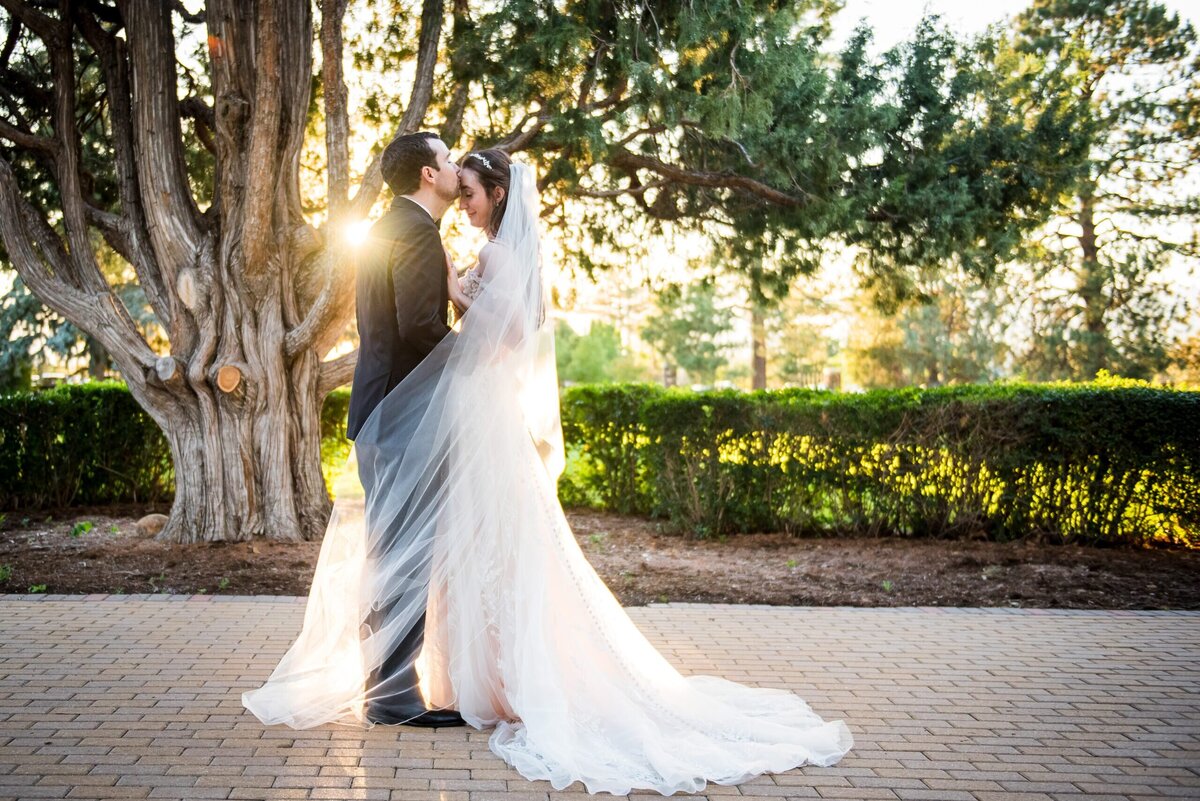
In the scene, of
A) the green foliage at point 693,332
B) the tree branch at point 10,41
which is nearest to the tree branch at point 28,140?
the tree branch at point 10,41

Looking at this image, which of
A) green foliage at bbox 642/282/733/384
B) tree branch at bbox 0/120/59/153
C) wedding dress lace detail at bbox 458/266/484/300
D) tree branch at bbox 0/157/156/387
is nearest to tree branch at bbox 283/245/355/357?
tree branch at bbox 0/157/156/387

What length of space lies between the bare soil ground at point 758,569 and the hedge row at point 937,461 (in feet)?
0.82

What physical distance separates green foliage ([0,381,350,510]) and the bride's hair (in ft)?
25.4

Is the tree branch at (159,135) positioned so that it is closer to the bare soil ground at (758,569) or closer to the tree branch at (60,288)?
the tree branch at (60,288)

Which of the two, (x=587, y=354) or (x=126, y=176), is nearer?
(x=126, y=176)

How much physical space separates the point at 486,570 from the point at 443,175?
1.80 m

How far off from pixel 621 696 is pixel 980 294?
95.4 feet

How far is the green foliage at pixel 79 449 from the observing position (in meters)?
10.6

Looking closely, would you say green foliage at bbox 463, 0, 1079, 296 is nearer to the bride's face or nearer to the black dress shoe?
the bride's face

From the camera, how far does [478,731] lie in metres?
4.30

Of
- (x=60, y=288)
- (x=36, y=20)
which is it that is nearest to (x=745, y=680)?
(x=60, y=288)

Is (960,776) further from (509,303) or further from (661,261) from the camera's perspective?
(661,261)

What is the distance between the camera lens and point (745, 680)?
16.8 ft

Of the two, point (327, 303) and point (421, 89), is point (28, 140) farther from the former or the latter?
point (421, 89)
